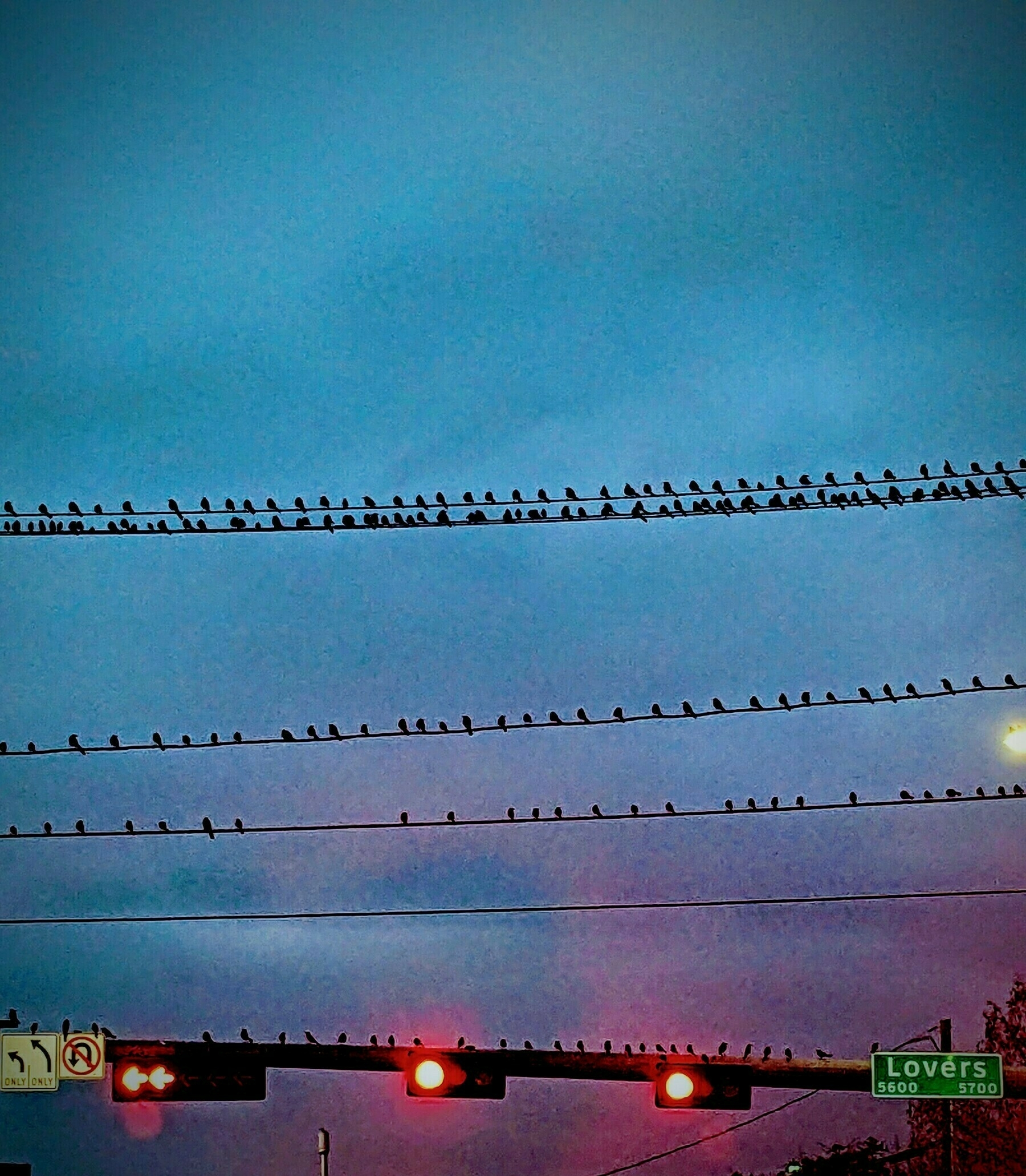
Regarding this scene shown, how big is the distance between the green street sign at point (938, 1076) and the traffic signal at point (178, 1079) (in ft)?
25.0

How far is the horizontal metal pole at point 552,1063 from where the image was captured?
18766 mm

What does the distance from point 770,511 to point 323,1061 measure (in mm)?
8488

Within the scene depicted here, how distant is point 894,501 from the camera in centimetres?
1756

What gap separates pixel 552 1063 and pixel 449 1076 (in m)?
1.29

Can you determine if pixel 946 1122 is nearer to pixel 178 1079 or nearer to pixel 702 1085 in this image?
pixel 702 1085

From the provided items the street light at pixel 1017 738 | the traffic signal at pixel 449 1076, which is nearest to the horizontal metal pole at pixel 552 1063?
the traffic signal at pixel 449 1076

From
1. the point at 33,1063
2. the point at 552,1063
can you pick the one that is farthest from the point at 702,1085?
the point at 33,1063

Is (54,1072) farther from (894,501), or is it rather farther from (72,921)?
(894,501)

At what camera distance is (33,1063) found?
742 inches

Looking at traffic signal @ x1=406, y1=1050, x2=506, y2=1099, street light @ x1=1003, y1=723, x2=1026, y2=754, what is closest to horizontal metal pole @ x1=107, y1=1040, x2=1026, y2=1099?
traffic signal @ x1=406, y1=1050, x2=506, y2=1099

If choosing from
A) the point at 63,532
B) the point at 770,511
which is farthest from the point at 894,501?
the point at 63,532

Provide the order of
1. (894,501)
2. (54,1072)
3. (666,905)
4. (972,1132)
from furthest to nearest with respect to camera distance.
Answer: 1. (972,1132)
2. (666,905)
3. (54,1072)
4. (894,501)

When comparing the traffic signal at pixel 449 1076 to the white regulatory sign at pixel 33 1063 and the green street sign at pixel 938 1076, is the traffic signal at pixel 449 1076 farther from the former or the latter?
the green street sign at pixel 938 1076

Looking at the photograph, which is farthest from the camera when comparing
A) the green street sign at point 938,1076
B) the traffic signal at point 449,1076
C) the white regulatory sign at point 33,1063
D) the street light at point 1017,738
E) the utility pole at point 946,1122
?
the utility pole at point 946,1122
